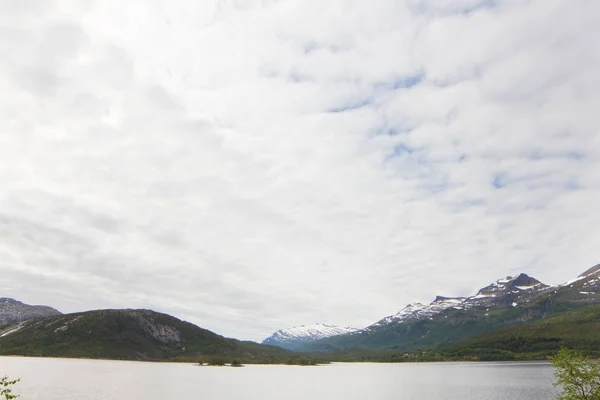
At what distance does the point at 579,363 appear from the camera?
4375 cm

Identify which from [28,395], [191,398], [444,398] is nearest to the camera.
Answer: [28,395]

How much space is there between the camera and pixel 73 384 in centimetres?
12125

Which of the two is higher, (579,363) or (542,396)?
(579,363)

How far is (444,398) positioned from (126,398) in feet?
254

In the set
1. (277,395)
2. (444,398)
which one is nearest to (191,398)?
(277,395)

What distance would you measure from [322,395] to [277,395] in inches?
487

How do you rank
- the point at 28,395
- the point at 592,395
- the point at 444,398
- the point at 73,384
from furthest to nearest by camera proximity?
the point at 73,384, the point at 444,398, the point at 28,395, the point at 592,395

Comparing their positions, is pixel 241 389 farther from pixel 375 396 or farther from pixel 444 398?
pixel 444 398

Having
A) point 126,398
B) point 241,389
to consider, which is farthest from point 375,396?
point 126,398

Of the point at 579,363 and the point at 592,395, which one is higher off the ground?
the point at 579,363

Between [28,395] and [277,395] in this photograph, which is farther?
[277,395]

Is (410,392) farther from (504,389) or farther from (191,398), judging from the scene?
(191,398)

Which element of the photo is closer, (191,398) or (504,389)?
(191,398)

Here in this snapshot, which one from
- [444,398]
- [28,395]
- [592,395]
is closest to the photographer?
[592,395]
